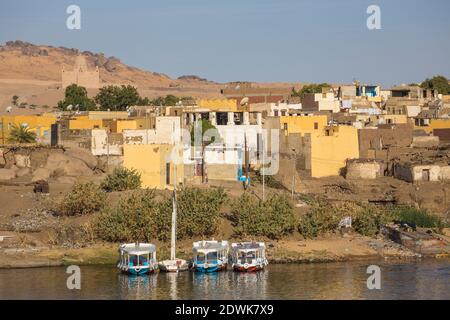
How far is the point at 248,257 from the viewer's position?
1304 inches

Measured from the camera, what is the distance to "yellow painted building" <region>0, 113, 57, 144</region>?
4800 cm

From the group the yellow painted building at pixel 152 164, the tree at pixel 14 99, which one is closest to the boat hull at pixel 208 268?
the yellow painted building at pixel 152 164

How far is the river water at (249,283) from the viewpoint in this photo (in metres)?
29.5

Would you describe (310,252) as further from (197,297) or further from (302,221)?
(197,297)

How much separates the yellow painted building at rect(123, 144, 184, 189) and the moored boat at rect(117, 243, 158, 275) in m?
7.15

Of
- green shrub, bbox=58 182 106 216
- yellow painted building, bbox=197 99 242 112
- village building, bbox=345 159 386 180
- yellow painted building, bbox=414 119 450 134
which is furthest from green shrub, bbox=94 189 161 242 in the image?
yellow painted building, bbox=414 119 450 134

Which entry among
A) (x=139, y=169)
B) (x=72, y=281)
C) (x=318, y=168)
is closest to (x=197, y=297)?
(x=72, y=281)

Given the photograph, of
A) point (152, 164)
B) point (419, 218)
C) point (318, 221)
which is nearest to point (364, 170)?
point (419, 218)

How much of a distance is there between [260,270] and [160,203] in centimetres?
453

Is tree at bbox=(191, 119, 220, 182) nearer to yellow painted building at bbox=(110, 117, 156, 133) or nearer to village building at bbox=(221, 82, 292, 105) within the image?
yellow painted building at bbox=(110, 117, 156, 133)

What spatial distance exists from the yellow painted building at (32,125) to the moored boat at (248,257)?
52.9ft

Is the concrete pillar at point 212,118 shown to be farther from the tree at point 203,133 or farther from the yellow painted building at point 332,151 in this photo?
the yellow painted building at point 332,151

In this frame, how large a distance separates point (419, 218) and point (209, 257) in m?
8.37

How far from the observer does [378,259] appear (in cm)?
3516
